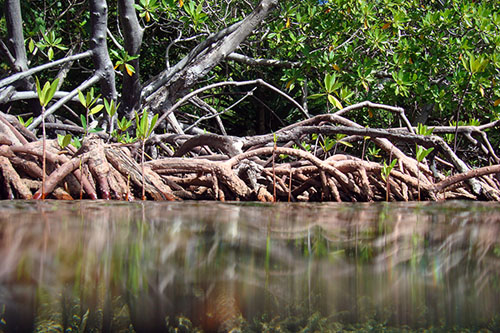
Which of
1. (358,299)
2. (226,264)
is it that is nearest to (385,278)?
(358,299)

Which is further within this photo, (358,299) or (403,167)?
(403,167)

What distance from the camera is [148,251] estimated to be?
958mm

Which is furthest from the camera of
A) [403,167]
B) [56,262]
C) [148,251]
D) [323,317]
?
[403,167]

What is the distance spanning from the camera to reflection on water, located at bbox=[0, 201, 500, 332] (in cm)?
56

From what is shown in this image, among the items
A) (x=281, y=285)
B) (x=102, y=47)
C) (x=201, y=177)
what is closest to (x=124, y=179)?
(x=201, y=177)

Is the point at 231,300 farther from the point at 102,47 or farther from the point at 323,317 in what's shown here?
the point at 102,47

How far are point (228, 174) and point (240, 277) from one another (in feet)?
7.16

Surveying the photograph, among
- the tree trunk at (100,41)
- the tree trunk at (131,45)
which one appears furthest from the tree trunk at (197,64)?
the tree trunk at (100,41)

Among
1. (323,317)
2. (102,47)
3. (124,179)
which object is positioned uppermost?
(102,47)

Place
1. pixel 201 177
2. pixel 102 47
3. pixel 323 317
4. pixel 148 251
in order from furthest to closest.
Answer: pixel 102 47
pixel 201 177
pixel 148 251
pixel 323 317

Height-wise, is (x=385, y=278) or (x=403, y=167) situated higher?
(x=403, y=167)

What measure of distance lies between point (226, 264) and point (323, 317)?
1.01 ft

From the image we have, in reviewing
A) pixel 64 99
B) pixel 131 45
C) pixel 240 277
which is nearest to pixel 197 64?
pixel 131 45

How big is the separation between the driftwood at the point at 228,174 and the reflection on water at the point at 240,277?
1.19m
